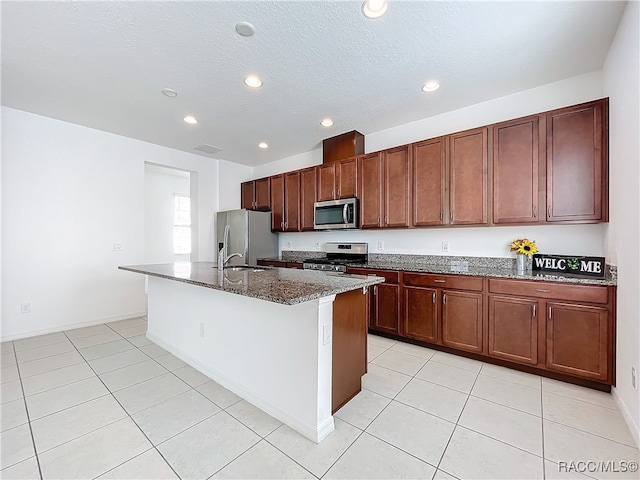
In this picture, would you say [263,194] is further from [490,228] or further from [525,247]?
[525,247]

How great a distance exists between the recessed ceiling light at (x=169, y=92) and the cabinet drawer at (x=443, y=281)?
3131 mm

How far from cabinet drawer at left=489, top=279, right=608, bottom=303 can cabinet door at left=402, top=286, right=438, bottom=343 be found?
1.91ft

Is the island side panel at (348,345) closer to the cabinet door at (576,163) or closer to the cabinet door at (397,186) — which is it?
the cabinet door at (397,186)

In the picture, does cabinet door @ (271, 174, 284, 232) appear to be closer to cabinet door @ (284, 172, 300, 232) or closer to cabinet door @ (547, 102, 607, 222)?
cabinet door @ (284, 172, 300, 232)

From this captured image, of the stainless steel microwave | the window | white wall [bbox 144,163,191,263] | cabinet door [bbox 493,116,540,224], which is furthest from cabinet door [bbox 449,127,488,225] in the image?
the window

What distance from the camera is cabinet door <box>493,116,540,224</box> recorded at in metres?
2.58

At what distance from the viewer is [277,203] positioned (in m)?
4.96

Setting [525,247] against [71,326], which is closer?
[525,247]

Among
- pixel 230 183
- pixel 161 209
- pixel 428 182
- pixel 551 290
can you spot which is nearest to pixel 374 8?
pixel 428 182

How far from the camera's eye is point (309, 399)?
1648mm

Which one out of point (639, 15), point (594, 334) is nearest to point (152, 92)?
point (639, 15)

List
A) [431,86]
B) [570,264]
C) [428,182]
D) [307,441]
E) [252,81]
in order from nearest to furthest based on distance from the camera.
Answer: [307,441]
[570,264]
[252,81]
[431,86]
[428,182]

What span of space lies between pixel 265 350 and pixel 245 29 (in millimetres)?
2300

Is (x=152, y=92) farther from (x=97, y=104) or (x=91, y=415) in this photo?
(x=91, y=415)
